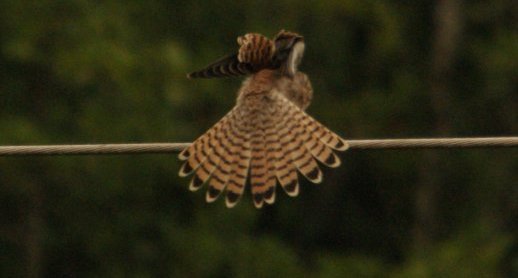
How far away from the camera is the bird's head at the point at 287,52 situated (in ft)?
27.9

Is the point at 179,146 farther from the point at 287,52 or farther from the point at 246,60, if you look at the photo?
the point at 287,52

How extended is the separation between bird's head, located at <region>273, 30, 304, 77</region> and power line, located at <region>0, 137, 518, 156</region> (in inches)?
70.5

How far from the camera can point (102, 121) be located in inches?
770

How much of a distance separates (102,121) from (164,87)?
0.79 meters

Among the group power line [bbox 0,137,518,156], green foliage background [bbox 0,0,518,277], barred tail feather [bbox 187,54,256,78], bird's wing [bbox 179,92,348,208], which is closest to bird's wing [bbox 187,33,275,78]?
barred tail feather [bbox 187,54,256,78]

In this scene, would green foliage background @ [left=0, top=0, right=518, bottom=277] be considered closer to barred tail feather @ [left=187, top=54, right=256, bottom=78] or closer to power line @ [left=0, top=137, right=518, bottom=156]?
barred tail feather @ [left=187, top=54, right=256, bottom=78]

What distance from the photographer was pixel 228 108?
1972 centimetres

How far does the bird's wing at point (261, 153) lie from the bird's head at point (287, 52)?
0.33 meters

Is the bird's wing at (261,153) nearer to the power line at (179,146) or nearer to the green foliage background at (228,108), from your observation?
the power line at (179,146)

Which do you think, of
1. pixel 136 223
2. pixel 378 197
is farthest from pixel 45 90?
pixel 378 197

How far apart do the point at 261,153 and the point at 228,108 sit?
38.5ft

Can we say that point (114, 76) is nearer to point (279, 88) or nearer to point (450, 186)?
point (450, 186)

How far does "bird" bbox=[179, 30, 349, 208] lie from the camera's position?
7.80m

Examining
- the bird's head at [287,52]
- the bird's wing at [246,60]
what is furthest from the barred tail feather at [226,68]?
the bird's head at [287,52]
